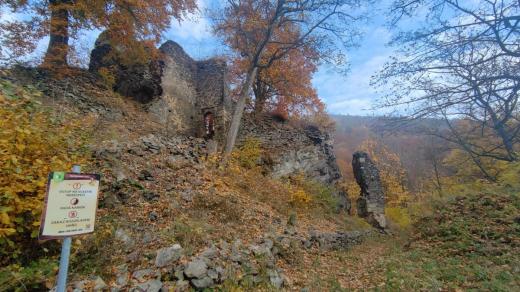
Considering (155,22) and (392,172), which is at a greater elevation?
(155,22)

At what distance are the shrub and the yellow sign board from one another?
2.32 ft

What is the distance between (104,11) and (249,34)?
5796mm

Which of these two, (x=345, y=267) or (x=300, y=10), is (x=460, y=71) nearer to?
(x=345, y=267)

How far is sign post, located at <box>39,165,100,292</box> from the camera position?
1.99 meters

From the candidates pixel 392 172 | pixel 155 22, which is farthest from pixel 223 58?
pixel 392 172

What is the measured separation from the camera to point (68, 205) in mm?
2107

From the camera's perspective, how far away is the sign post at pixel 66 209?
78.3 inches

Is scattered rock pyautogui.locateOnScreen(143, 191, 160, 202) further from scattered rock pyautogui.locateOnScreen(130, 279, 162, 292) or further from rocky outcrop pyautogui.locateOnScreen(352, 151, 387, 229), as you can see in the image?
rocky outcrop pyautogui.locateOnScreen(352, 151, 387, 229)

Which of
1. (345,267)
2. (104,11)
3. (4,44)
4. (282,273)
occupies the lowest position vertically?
(345,267)

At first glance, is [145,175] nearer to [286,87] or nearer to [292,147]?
[292,147]

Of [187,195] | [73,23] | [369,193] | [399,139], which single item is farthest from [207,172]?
[399,139]

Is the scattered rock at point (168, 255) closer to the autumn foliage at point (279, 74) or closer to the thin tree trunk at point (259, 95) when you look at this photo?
the autumn foliage at point (279, 74)

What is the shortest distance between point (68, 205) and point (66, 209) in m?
0.03

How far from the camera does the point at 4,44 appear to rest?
336 inches
